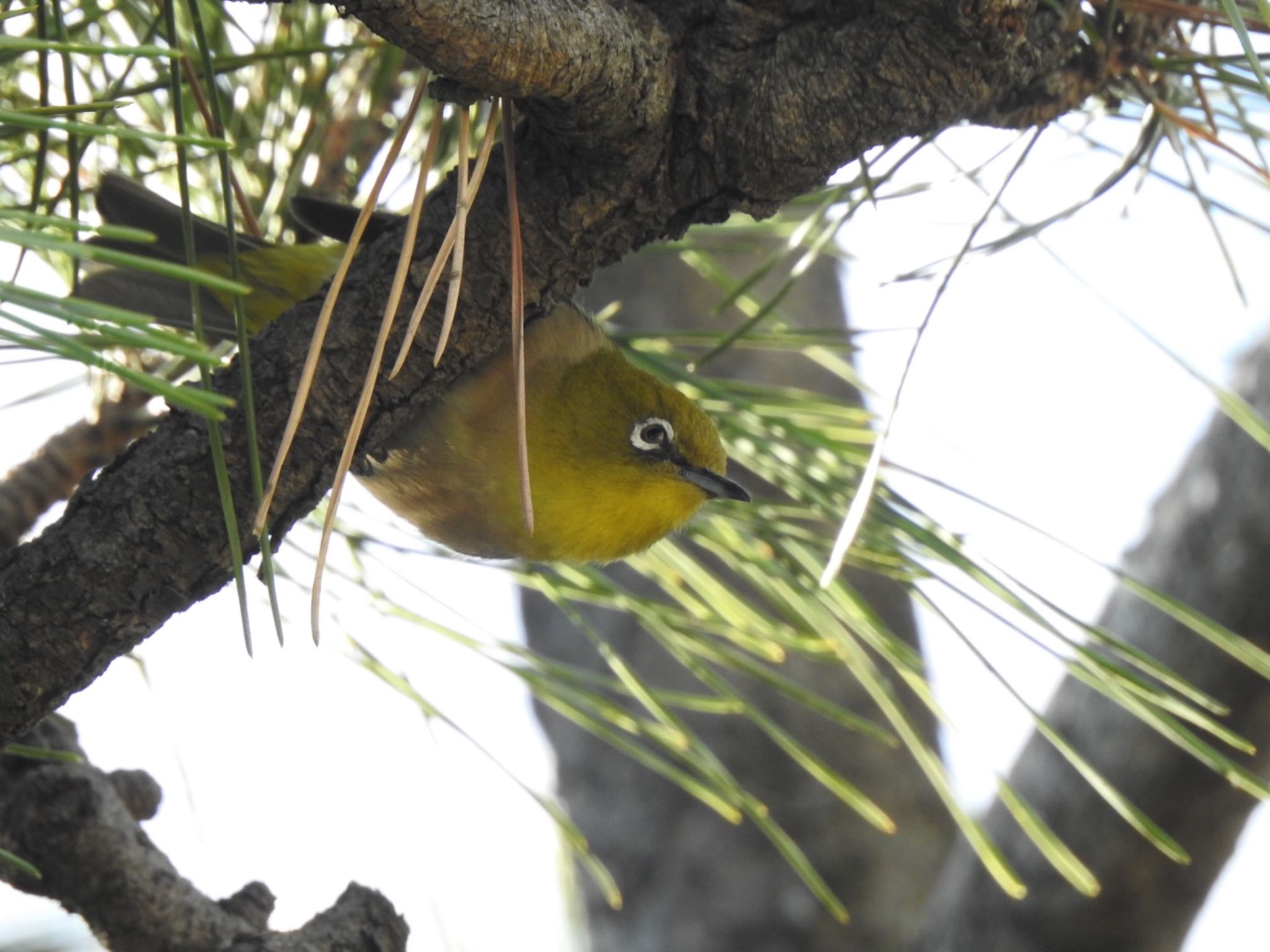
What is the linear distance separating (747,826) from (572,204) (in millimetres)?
3095

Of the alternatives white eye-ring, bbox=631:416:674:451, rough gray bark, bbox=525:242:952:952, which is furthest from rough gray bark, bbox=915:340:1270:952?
white eye-ring, bbox=631:416:674:451

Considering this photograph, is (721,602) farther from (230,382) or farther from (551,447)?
(230,382)

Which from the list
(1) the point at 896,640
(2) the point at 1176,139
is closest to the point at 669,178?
(2) the point at 1176,139

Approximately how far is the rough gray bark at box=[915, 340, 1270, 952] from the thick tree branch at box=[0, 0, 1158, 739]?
1.69m

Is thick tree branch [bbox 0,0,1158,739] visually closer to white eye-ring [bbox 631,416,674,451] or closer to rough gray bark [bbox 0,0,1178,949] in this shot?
rough gray bark [bbox 0,0,1178,949]

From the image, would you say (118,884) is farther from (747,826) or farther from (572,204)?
(747,826)

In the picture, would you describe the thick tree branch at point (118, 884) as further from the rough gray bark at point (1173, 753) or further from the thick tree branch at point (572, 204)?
the rough gray bark at point (1173, 753)

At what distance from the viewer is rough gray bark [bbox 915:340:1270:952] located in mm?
2543

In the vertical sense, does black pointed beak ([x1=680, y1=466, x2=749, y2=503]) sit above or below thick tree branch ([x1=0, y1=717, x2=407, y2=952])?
above

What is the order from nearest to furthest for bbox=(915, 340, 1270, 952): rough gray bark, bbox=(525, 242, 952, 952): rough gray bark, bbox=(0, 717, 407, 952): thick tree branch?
bbox=(0, 717, 407, 952): thick tree branch < bbox=(915, 340, 1270, 952): rough gray bark < bbox=(525, 242, 952, 952): rough gray bark

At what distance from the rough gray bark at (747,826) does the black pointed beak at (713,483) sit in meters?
1.95

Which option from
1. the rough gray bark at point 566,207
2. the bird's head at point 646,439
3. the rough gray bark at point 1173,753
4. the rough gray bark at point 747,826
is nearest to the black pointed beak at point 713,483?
the bird's head at point 646,439

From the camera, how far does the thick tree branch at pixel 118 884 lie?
134cm

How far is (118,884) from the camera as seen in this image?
1.38m
